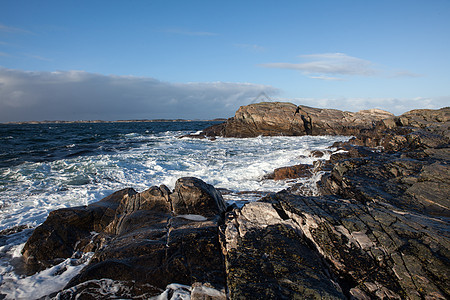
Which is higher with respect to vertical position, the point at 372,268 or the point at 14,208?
the point at 372,268

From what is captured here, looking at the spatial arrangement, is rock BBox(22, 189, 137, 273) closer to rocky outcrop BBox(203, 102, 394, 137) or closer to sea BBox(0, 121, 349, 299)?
sea BBox(0, 121, 349, 299)

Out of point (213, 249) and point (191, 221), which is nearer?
point (213, 249)

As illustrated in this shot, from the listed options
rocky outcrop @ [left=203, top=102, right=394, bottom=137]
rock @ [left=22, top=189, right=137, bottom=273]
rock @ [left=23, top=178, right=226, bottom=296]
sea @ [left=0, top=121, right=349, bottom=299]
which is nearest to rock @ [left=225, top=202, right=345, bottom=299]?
rock @ [left=23, top=178, right=226, bottom=296]

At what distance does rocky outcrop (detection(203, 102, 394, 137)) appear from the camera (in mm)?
34156

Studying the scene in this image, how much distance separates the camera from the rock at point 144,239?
3729 millimetres

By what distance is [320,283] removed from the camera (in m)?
3.22

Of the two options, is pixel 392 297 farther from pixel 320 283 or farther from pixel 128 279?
pixel 128 279

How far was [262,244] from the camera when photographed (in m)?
3.97

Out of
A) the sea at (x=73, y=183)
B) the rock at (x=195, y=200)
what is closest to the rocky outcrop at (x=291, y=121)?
the sea at (x=73, y=183)

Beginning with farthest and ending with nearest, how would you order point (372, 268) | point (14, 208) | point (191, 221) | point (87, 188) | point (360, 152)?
point (360, 152), point (87, 188), point (14, 208), point (191, 221), point (372, 268)

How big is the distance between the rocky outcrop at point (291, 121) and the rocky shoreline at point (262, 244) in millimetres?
27383

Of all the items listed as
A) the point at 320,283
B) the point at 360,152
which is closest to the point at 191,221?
the point at 320,283

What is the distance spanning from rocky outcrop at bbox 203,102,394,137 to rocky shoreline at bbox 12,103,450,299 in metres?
27.4

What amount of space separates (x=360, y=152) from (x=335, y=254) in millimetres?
11591
